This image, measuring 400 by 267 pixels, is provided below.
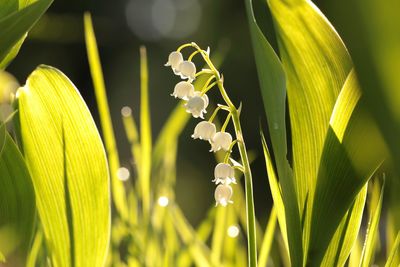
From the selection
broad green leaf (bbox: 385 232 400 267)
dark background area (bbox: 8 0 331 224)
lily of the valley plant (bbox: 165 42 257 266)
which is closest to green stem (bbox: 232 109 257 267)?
lily of the valley plant (bbox: 165 42 257 266)

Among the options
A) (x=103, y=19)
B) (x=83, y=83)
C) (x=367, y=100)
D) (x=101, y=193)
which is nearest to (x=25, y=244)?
(x=101, y=193)

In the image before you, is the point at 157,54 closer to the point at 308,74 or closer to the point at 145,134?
the point at 145,134

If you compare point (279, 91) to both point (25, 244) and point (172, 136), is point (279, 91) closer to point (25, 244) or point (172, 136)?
point (25, 244)

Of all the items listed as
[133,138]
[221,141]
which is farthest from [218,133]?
[133,138]

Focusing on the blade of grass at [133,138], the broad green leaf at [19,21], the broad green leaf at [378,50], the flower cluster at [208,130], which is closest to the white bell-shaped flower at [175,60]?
the flower cluster at [208,130]

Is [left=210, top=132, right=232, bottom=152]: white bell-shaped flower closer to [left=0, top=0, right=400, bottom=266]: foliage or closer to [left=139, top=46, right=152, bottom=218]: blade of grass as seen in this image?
[left=0, top=0, right=400, bottom=266]: foliage
